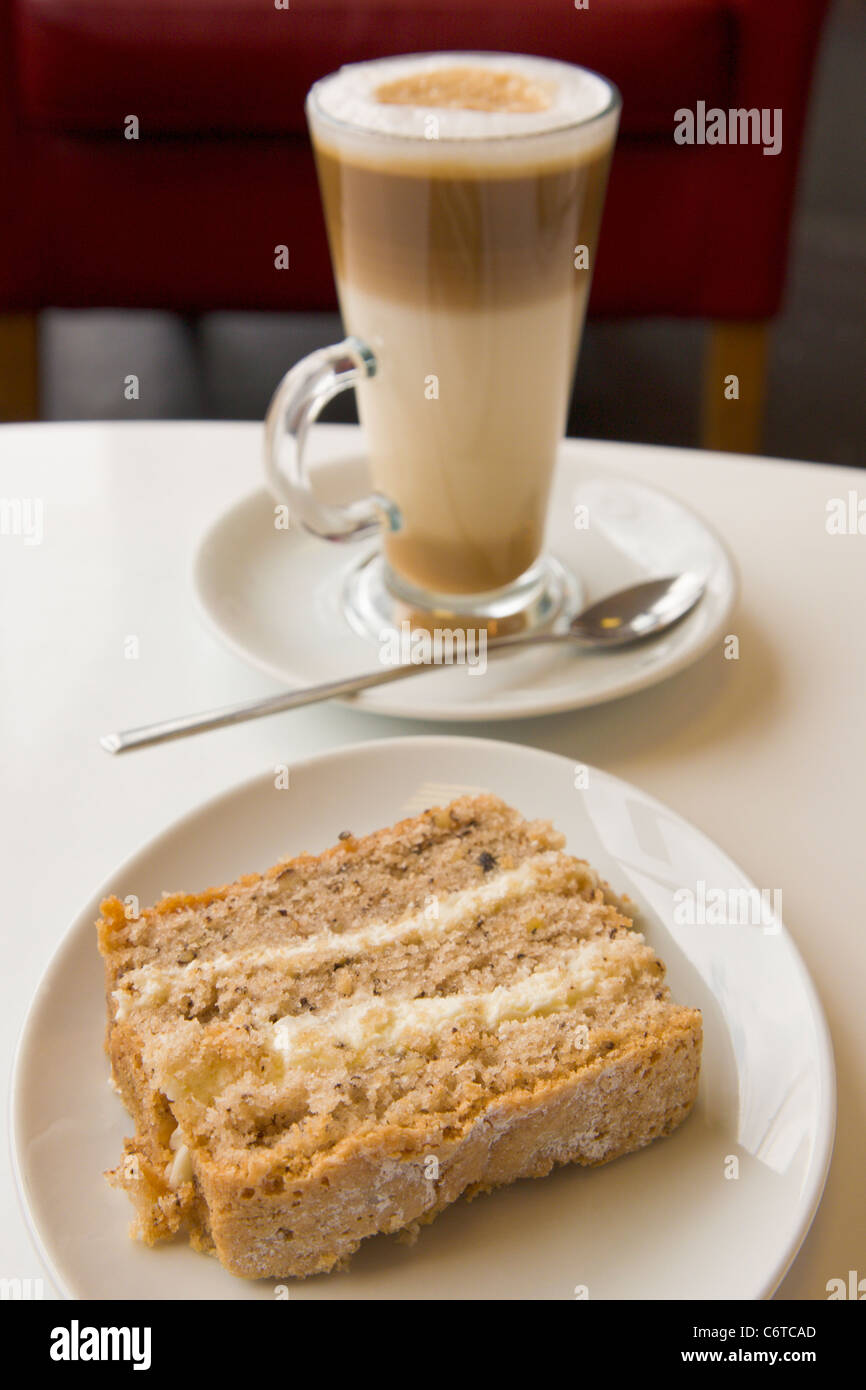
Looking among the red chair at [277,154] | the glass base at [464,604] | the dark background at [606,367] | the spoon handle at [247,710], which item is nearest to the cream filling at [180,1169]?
the spoon handle at [247,710]

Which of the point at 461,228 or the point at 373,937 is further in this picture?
the point at 461,228

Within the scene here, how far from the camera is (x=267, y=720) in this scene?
2.90 ft

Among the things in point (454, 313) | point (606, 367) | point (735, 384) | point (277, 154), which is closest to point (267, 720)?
point (454, 313)

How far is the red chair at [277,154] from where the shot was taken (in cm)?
188

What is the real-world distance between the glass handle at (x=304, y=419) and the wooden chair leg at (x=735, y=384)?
134cm

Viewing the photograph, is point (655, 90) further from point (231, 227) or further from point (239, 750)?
point (239, 750)

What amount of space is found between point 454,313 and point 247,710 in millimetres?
307

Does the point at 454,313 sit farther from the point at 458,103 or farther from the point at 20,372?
the point at 20,372

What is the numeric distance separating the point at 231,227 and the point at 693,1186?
1827 mm

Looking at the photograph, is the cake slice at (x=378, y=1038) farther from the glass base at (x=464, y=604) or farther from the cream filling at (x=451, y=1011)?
the glass base at (x=464, y=604)

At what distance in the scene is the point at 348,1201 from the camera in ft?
1.76

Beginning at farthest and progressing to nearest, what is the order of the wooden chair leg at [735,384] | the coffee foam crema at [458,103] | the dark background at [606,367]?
the dark background at [606,367] → the wooden chair leg at [735,384] → the coffee foam crema at [458,103]

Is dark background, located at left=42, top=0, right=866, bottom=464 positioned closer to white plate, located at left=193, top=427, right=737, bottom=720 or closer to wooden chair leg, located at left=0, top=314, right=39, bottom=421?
wooden chair leg, located at left=0, top=314, right=39, bottom=421

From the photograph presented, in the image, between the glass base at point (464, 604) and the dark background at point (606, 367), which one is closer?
the glass base at point (464, 604)
